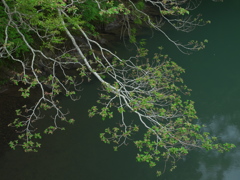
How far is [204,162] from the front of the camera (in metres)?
7.56

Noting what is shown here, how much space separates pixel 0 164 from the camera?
264 inches

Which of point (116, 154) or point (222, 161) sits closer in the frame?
point (116, 154)

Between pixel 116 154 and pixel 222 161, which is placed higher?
pixel 222 161

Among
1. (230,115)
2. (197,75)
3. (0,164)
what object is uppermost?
(197,75)

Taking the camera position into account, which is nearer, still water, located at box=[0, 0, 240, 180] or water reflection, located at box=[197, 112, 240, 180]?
still water, located at box=[0, 0, 240, 180]

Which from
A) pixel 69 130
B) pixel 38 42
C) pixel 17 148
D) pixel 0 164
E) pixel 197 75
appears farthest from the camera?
pixel 197 75

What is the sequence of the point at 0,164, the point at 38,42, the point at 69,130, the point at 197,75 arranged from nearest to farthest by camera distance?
the point at 0,164 < the point at 69,130 < the point at 38,42 < the point at 197,75

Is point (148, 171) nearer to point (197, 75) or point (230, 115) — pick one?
point (230, 115)

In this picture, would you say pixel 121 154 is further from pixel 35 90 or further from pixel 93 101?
pixel 35 90

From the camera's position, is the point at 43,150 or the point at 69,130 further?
the point at 69,130

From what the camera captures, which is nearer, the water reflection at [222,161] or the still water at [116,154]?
the still water at [116,154]

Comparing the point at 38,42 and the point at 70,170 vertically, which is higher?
the point at 38,42

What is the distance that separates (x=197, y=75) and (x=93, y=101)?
493 centimetres

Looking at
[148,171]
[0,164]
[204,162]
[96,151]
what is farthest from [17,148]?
[204,162]
